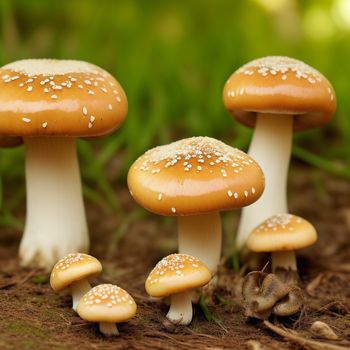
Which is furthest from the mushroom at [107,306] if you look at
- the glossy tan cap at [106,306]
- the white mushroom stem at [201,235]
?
the white mushroom stem at [201,235]

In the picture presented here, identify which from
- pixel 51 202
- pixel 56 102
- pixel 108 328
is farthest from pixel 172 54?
pixel 108 328

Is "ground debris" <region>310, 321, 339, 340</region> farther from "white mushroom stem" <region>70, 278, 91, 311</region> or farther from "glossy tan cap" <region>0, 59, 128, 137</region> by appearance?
"glossy tan cap" <region>0, 59, 128, 137</region>

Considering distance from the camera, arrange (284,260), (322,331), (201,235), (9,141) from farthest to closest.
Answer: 1. (9,141)
2. (284,260)
3. (201,235)
4. (322,331)

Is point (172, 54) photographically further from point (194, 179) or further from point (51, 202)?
point (194, 179)

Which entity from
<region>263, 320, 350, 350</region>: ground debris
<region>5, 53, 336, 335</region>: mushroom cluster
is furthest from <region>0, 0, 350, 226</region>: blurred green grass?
<region>263, 320, 350, 350</region>: ground debris

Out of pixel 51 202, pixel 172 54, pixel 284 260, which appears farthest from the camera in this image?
pixel 172 54

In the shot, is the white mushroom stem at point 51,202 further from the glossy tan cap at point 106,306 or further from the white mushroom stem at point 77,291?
the glossy tan cap at point 106,306

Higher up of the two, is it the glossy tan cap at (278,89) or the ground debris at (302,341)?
the glossy tan cap at (278,89)
